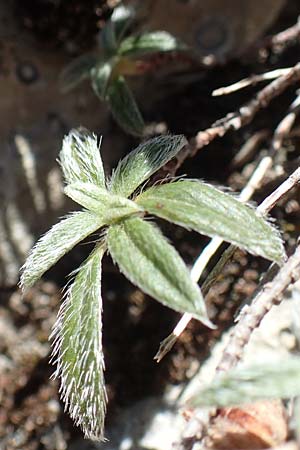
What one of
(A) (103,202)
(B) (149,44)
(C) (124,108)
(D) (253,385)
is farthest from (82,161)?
(D) (253,385)

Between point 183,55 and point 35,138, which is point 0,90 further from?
point 183,55

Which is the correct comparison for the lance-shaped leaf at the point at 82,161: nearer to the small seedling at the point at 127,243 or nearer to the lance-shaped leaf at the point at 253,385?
the small seedling at the point at 127,243

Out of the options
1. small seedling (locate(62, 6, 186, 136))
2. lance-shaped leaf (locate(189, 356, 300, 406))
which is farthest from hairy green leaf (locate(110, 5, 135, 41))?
lance-shaped leaf (locate(189, 356, 300, 406))

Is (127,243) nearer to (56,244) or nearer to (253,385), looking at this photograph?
(56,244)

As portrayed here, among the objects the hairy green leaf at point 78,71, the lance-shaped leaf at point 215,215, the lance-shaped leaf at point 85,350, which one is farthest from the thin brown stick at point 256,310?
the hairy green leaf at point 78,71

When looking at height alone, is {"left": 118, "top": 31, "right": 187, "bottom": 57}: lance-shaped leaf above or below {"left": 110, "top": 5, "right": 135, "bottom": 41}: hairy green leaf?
below

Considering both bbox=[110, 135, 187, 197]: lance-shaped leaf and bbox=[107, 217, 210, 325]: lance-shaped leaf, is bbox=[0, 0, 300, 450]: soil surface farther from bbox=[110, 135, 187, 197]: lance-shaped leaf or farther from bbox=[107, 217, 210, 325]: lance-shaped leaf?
bbox=[107, 217, 210, 325]: lance-shaped leaf

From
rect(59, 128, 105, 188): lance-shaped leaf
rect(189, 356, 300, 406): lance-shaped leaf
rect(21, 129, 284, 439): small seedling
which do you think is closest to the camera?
rect(189, 356, 300, 406): lance-shaped leaf

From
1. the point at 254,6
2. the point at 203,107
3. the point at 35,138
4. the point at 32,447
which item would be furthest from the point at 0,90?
the point at 32,447
